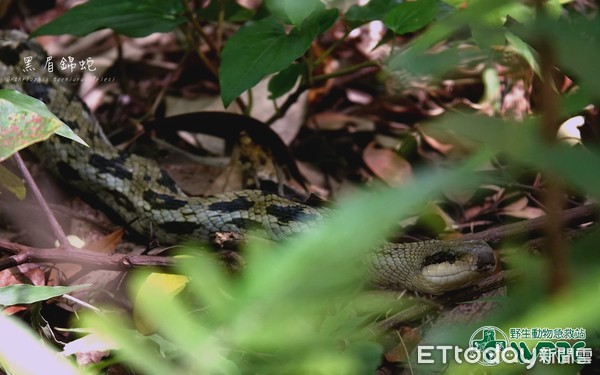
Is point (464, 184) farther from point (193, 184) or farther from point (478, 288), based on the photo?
point (193, 184)

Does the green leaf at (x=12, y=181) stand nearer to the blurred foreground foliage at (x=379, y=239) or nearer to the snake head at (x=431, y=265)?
the snake head at (x=431, y=265)

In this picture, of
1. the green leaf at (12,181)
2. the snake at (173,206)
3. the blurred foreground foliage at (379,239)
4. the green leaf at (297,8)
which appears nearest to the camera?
the blurred foreground foliage at (379,239)

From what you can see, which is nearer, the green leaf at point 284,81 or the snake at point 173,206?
the snake at point 173,206

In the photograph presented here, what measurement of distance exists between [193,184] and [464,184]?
297 centimetres

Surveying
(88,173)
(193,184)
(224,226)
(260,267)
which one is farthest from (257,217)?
(260,267)

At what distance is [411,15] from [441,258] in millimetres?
1050

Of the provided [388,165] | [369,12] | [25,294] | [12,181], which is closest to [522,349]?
[25,294]

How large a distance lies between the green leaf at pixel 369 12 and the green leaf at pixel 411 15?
0.07 metres

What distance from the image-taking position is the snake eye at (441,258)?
9.40 feet

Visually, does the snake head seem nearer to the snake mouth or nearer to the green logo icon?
the snake mouth

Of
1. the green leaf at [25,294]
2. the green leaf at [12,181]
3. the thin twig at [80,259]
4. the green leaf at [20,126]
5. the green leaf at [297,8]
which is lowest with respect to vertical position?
the thin twig at [80,259]

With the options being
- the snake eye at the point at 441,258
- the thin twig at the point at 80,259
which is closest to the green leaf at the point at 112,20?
the thin twig at the point at 80,259

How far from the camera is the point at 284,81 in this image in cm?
369

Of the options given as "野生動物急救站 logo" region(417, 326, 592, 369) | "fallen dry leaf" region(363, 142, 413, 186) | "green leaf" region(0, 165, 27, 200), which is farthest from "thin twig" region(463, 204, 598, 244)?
"green leaf" region(0, 165, 27, 200)
